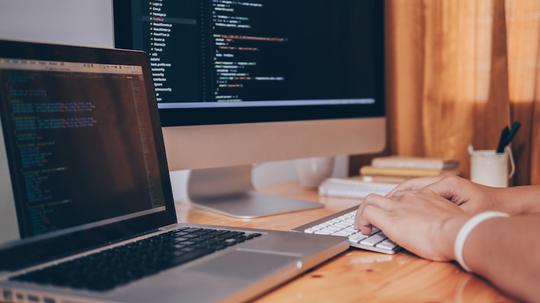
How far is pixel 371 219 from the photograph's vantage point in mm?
735

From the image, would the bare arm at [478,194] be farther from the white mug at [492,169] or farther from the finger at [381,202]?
the white mug at [492,169]

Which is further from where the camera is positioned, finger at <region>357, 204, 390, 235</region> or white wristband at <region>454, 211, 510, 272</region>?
finger at <region>357, 204, 390, 235</region>

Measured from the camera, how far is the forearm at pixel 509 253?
54 cm

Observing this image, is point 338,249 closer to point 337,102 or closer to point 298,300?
point 298,300

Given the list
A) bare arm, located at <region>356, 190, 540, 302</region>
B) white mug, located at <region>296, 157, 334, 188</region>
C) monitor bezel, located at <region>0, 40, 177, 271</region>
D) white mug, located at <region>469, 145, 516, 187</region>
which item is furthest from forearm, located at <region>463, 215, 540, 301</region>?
white mug, located at <region>296, 157, 334, 188</region>

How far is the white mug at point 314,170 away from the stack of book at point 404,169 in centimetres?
10

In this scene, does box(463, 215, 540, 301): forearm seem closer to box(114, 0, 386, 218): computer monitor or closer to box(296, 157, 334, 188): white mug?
box(114, 0, 386, 218): computer monitor

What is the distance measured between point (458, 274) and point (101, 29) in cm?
80

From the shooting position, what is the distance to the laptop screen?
0.59m

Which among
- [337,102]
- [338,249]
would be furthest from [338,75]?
[338,249]

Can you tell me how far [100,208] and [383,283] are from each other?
13.5 inches

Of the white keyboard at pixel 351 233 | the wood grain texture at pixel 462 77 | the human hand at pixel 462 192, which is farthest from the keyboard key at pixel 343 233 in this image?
the wood grain texture at pixel 462 77

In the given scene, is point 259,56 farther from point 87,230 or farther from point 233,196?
point 87,230

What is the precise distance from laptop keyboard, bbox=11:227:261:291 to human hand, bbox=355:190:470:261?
16cm
